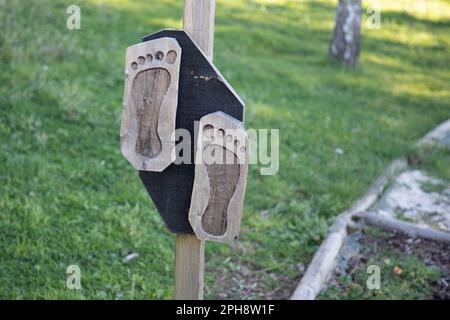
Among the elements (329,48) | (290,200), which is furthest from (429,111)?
(290,200)

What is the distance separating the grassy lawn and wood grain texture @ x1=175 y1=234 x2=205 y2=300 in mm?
1050

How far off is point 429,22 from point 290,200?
8803 mm

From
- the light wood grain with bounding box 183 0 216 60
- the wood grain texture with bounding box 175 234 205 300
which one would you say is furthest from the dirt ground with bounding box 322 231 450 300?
the light wood grain with bounding box 183 0 216 60

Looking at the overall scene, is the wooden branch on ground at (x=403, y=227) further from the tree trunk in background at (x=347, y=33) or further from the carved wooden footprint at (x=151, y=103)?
the tree trunk in background at (x=347, y=33)

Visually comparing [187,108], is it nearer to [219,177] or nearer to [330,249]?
[219,177]

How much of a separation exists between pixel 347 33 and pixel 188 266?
671 cm

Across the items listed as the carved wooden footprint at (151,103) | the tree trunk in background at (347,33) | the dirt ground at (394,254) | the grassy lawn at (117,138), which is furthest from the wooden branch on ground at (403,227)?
the tree trunk in background at (347,33)

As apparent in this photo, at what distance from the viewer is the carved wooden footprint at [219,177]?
2.49m

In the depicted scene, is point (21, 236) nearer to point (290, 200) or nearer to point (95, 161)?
point (95, 161)

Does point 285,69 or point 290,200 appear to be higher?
point 285,69

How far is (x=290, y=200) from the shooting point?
17.3 feet

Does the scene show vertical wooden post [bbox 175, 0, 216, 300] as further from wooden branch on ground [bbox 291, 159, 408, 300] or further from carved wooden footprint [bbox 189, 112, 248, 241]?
wooden branch on ground [bbox 291, 159, 408, 300]

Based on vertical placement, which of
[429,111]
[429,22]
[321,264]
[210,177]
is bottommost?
[321,264]

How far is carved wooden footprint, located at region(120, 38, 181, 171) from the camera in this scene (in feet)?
8.27
